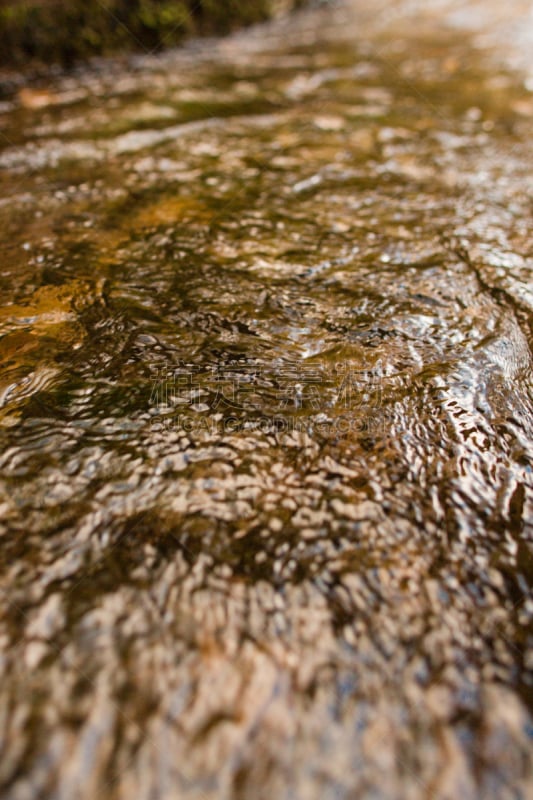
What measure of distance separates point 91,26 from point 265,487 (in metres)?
6.54

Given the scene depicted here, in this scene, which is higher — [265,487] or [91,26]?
[91,26]

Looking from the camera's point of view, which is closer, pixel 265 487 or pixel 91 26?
pixel 265 487

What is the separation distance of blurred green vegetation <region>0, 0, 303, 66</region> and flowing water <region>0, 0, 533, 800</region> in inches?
128

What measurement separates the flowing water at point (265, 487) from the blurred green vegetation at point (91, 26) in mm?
3242

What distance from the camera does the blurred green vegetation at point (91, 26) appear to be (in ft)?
16.7

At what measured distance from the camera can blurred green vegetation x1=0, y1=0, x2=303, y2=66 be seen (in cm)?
508

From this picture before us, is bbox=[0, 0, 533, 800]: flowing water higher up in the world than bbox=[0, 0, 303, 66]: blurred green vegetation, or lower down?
lower down

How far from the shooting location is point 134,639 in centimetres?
112

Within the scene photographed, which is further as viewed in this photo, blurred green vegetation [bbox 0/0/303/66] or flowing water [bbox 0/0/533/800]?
blurred green vegetation [bbox 0/0/303/66]

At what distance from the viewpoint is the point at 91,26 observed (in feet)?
18.9

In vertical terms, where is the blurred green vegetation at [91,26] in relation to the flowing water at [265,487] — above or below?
above

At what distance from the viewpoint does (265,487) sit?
1.40 meters

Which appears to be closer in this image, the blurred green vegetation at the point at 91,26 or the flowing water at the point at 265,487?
the flowing water at the point at 265,487

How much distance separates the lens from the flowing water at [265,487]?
Answer: 1.01 m
